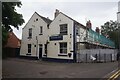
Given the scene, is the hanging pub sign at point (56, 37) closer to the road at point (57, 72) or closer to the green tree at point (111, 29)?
the road at point (57, 72)

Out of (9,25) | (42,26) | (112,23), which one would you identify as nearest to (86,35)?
(42,26)

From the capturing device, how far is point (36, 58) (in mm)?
30922

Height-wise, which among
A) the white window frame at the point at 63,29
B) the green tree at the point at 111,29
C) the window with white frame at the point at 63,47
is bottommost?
the window with white frame at the point at 63,47

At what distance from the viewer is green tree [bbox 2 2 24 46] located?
15789mm

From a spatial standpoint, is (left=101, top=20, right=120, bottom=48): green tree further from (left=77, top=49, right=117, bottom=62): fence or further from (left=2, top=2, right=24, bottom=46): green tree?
(left=2, top=2, right=24, bottom=46): green tree

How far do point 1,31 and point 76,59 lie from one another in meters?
13.7

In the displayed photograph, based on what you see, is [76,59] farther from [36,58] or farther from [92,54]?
[36,58]

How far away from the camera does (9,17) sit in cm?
1689

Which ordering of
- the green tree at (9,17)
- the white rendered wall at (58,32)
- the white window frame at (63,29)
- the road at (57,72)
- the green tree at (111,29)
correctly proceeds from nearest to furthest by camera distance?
the road at (57,72) → the green tree at (9,17) → the white rendered wall at (58,32) → the white window frame at (63,29) → the green tree at (111,29)

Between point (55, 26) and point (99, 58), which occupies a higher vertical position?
point (55, 26)

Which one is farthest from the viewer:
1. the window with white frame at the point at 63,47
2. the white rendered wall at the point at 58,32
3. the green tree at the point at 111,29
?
the green tree at the point at 111,29

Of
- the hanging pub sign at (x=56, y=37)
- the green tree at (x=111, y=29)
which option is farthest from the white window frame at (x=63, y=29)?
the green tree at (x=111, y=29)

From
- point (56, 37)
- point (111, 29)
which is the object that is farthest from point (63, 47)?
point (111, 29)

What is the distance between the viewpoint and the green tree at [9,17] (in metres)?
15.8
